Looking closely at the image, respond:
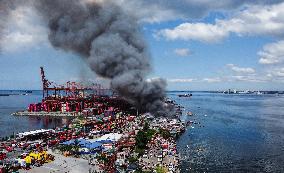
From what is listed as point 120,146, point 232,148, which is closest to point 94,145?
point 120,146

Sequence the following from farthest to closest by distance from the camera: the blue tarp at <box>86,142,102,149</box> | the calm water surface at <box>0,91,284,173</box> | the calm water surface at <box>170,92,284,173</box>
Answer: the blue tarp at <box>86,142,102,149</box>
the calm water surface at <box>0,91,284,173</box>
the calm water surface at <box>170,92,284,173</box>

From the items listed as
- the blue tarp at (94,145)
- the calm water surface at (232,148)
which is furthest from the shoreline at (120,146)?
the calm water surface at (232,148)

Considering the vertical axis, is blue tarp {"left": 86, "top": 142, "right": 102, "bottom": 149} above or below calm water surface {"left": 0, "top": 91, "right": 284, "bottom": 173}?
above

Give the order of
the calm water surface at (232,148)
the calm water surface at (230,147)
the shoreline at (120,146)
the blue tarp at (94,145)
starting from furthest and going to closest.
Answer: the blue tarp at (94,145), the calm water surface at (230,147), the calm water surface at (232,148), the shoreline at (120,146)

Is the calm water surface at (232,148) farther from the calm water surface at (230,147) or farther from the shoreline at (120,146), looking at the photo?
the shoreline at (120,146)

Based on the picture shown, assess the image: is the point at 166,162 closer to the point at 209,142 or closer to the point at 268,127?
the point at 209,142

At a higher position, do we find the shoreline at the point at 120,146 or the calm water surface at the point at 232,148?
the shoreline at the point at 120,146

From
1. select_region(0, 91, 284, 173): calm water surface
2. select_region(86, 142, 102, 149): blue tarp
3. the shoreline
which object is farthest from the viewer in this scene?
select_region(86, 142, 102, 149): blue tarp

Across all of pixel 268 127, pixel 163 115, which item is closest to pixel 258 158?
pixel 268 127

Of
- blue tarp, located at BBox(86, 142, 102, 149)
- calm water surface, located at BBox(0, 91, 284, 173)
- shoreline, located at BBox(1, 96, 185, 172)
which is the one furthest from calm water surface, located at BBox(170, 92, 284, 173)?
blue tarp, located at BBox(86, 142, 102, 149)

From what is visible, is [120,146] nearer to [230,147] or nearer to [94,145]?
[94,145]

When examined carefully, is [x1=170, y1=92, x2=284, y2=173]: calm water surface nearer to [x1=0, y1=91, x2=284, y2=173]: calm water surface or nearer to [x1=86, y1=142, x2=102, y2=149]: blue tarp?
[x1=0, y1=91, x2=284, y2=173]: calm water surface
